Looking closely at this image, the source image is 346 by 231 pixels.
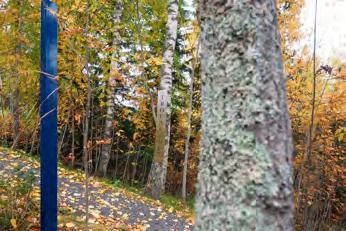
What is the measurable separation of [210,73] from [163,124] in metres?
5.93

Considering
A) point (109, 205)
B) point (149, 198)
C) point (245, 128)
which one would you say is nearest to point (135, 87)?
point (149, 198)

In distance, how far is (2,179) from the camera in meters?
3.55

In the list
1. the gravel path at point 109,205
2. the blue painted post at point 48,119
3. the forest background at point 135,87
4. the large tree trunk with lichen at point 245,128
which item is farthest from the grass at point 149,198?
the large tree trunk with lichen at point 245,128

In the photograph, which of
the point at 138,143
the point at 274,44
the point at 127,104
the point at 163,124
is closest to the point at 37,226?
the point at 274,44

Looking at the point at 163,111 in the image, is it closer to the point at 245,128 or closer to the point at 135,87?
the point at 135,87

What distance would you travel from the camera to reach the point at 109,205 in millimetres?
4945

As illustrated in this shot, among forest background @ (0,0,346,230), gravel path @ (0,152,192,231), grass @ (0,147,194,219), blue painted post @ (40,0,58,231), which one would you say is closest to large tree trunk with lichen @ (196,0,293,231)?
blue painted post @ (40,0,58,231)

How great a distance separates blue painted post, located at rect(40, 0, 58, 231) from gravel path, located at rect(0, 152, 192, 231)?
1.45m

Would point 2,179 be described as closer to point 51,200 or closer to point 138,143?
point 51,200

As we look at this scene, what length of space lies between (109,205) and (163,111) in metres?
2.63

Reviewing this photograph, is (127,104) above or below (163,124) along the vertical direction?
above

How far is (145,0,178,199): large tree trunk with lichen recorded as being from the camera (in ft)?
23.0

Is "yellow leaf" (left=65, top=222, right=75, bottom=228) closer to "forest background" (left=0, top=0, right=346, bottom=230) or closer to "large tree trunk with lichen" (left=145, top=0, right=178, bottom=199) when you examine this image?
"forest background" (left=0, top=0, right=346, bottom=230)

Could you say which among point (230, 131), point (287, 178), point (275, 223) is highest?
point (230, 131)
